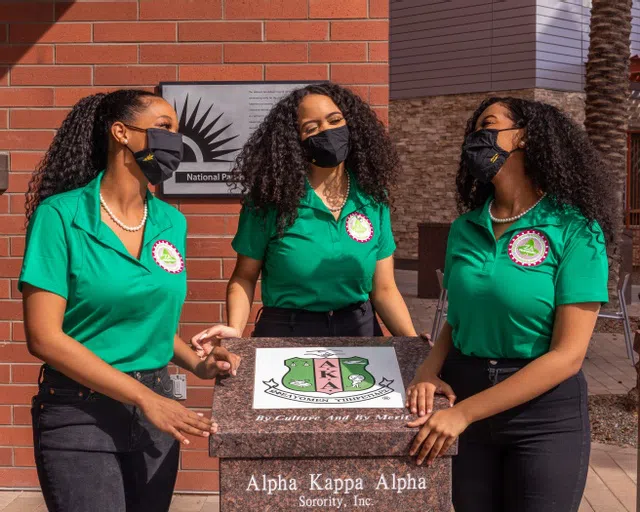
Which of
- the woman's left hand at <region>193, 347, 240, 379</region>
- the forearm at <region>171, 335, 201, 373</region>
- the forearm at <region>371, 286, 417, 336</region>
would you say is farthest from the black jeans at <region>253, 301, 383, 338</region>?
the woman's left hand at <region>193, 347, 240, 379</region>

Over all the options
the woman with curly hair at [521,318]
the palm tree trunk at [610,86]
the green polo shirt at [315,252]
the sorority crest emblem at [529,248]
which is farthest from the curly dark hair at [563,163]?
the palm tree trunk at [610,86]

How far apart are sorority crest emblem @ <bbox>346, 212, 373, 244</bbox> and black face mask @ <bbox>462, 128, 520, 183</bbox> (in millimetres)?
598

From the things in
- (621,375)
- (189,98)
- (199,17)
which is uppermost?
(199,17)

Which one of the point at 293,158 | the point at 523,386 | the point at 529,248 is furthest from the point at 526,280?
the point at 293,158

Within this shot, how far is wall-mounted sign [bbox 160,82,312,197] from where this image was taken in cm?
441

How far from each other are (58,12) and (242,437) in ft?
10.4

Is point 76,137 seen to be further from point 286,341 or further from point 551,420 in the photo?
point 551,420

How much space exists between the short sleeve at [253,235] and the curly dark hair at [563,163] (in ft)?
2.94

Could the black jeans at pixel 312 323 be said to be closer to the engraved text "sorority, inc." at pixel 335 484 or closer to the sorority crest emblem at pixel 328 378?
the sorority crest emblem at pixel 328 378

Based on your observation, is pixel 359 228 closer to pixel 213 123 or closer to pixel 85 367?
pixel 85 367

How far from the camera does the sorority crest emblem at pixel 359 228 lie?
116 inches

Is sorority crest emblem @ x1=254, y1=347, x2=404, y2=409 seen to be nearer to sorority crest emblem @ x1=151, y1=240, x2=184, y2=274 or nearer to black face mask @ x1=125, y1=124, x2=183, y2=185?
sorority crest emblem @ x1=151, y1=240, x2=184, y2=274

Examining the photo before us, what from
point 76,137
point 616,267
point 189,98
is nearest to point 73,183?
point 76,137

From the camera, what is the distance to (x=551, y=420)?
2.34m
